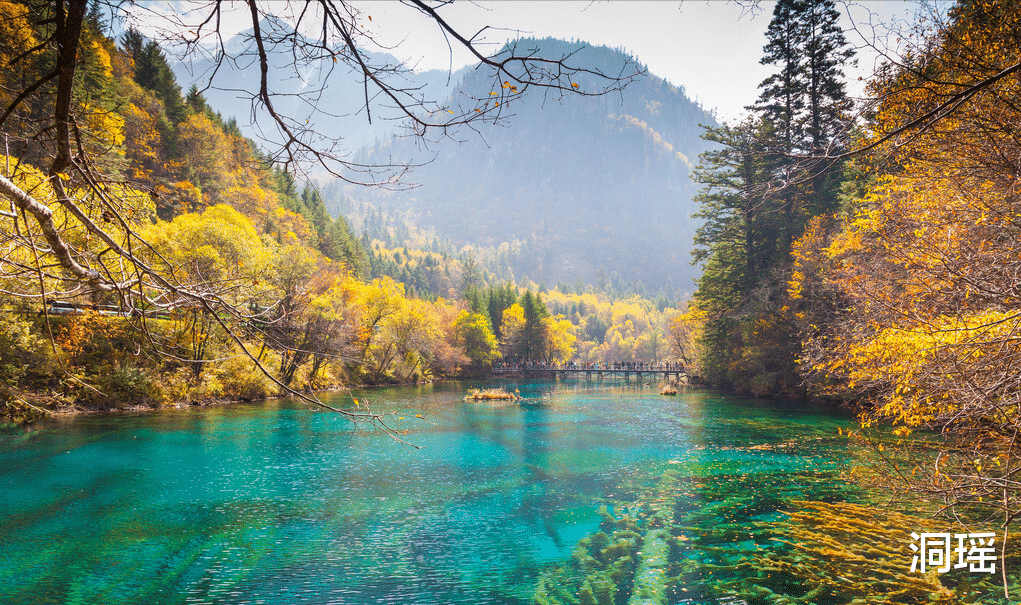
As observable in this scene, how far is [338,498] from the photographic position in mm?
11695

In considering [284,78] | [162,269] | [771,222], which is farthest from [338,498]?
[771,222]

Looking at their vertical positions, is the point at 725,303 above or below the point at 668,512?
above

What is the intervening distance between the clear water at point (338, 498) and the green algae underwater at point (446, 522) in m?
0.06

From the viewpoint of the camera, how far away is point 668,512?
34.6ft

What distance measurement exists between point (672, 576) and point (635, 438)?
38.8 feet

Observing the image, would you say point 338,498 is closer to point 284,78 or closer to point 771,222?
point 284,78

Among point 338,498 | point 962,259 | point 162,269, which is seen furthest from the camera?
point 162,269

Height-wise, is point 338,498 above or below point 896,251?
below

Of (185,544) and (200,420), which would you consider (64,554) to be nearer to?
(185,544)

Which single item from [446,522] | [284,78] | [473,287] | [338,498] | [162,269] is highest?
[473,287]

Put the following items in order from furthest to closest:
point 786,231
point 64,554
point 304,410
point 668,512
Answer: point 786,231
point 304,410
point 668,512
point 64,554

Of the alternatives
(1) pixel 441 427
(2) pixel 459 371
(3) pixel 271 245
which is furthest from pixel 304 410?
(2) pixel 459 371

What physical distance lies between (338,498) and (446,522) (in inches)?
118

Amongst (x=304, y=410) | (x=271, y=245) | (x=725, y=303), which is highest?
(x=271, y=245)
